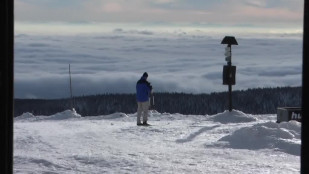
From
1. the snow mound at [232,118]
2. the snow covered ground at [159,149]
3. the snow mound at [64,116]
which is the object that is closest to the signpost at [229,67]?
the snow mound at [232,118]

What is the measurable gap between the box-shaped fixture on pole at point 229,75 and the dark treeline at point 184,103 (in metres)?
76.0

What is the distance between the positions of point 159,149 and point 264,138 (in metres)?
2.48

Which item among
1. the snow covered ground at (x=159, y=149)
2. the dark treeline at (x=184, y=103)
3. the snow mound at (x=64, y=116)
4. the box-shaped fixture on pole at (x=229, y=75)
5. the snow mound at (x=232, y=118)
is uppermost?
the box-shaped fixture on pole at (x=229, y=75)

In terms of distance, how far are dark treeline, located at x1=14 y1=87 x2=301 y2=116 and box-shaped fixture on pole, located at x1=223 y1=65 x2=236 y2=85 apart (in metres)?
76.0

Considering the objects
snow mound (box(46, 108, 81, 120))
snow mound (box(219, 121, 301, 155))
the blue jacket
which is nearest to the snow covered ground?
snow mound (box(219, 121, 301, 155))

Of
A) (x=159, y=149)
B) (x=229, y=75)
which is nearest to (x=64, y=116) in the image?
(x=229, y=75)

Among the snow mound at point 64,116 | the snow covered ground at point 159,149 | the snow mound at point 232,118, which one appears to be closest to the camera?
the snow covered ground at point 159,149

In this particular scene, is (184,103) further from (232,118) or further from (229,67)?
(232,118)

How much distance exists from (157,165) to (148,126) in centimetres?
804

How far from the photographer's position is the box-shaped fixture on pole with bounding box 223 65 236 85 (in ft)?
73.6

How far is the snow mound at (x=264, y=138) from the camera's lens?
12695 millimetres
